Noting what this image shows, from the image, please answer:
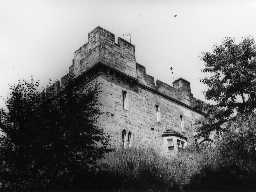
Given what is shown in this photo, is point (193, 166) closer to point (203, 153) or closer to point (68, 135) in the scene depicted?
point (203, 153)

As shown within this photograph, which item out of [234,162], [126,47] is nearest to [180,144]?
[234,162]

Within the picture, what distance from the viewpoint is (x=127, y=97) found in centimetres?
2180

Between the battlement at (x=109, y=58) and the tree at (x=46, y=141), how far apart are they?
283 inches

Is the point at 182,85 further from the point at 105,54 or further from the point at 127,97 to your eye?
the point at 105,54

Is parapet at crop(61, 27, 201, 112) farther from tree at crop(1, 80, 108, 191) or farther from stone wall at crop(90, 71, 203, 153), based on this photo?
tree at crop(1, 80, 108, 191)

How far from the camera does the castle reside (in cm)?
2045

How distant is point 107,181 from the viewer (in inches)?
587

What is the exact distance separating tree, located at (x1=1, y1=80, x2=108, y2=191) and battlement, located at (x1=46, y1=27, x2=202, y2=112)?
719cm

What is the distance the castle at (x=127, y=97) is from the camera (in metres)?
20.5

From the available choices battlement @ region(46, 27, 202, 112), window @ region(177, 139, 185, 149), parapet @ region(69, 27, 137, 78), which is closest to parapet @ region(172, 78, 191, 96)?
battlement @ region(46, 27, 202, 112)

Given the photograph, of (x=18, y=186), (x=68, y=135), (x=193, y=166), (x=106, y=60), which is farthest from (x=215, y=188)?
(x=106, y=60)

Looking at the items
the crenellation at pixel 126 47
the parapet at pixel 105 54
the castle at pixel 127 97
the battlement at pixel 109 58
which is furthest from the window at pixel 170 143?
the crenellation at pixel 126 47

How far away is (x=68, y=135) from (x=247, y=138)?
813cm

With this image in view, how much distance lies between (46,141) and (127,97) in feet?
33.1
